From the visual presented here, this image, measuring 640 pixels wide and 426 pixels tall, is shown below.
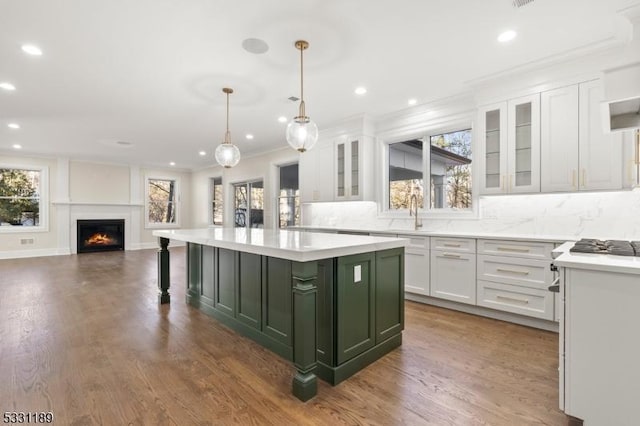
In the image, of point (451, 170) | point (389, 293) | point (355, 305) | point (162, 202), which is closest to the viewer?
point (355, 305)

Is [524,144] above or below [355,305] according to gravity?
above

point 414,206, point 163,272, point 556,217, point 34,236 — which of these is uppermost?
point 414,206

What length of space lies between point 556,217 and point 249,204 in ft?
22.4

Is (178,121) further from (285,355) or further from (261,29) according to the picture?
(285,355)

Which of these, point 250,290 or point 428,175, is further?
point 428,175

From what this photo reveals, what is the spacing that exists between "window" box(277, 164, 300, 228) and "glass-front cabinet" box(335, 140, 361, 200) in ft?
6.55

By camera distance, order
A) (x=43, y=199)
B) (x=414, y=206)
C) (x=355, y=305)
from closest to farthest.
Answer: (x=355, y=305), (x=414, y=206), (x=43, y=199)

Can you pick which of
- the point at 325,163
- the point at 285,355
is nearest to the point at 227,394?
the point at 285,355

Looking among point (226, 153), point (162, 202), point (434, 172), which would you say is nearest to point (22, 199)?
point (162, 202)

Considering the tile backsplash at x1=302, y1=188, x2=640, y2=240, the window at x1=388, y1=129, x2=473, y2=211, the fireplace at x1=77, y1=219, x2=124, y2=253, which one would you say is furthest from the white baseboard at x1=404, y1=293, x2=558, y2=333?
the fireplace at x1=77, y1=219, x2=124, y2=253

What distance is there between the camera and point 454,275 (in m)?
3.66

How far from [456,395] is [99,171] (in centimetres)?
1042

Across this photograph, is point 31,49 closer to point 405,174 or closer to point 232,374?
point 232,374

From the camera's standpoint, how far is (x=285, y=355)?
93.4 inches
